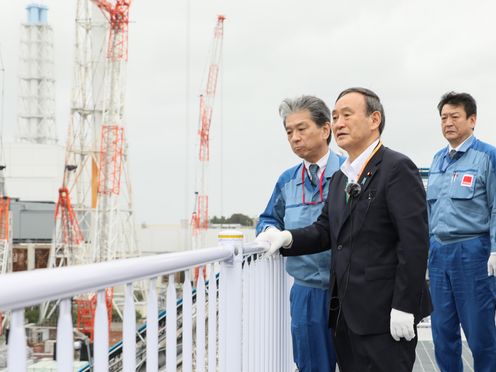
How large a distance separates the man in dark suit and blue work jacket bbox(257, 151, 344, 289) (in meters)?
0.36

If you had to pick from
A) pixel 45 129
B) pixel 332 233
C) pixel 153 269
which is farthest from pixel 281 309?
pixel 45 129

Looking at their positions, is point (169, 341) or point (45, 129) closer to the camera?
point (169, 341)

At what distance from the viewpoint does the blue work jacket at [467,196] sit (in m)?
3.42

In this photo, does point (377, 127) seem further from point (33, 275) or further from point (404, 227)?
point (33, 275)

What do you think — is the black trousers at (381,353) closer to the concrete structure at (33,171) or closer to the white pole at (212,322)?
the white pole at (212,322)

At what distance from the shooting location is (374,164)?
2.41m

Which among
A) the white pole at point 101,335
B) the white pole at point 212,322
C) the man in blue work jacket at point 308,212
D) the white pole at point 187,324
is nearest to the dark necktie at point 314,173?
the man in blue work jacket at point 308,212

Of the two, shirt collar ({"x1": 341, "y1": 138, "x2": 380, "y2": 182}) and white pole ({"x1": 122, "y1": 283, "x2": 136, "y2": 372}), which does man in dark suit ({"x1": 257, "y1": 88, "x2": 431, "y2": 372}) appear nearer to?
shirt collar ({"x1": 341, "y1": 138, "x2": 380, "y2": 182})

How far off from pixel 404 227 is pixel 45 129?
69.4 meters

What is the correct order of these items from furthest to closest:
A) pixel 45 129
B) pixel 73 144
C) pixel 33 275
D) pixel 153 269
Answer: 1. pixel 45 129
2. pixel 73 144
3. pixel 153 269
4. pixel 33 275

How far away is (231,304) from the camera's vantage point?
2.13m

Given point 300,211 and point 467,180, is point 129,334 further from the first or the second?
point 467,180

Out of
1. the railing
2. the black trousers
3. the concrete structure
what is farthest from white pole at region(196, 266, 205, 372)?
the concrete structure

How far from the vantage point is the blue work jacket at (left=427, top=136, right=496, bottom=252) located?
3424 mm
